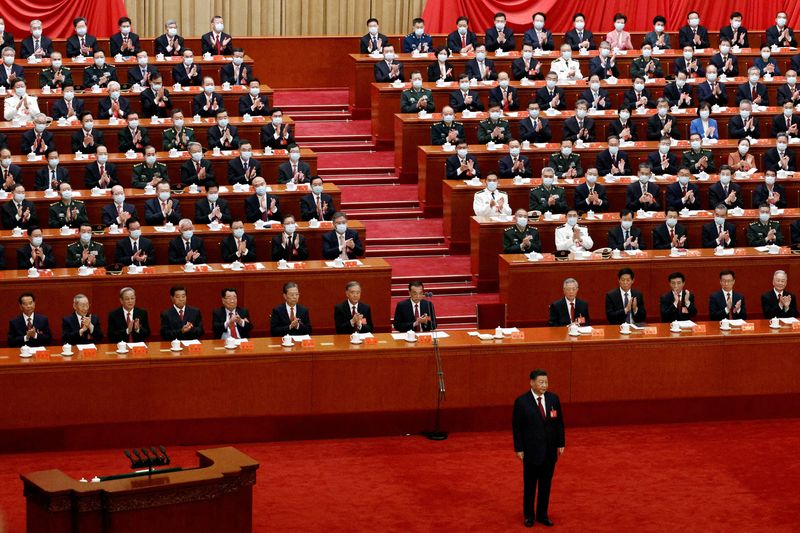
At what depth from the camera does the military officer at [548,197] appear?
→ 15.0 meters

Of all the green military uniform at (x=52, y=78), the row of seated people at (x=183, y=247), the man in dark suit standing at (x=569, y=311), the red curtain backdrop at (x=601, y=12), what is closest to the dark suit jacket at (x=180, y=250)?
the row of seated people at (x=183, y=247)

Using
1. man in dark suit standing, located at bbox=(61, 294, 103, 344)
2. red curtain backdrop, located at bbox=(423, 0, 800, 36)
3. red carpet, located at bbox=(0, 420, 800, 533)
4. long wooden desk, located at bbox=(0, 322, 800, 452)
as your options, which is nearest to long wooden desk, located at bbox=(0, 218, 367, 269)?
man in dark suit standing, located at bbox=(61, 294, 103, 344)

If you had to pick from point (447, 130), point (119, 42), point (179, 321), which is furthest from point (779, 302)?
point (119, 42)

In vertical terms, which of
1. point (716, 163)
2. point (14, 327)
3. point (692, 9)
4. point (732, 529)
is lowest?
point (732, 529)

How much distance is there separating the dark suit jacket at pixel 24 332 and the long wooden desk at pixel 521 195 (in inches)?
191

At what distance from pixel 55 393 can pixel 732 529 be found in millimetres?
5150

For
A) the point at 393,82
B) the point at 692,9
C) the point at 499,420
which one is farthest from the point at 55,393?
the point at 692,9

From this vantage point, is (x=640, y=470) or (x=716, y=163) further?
(x=716, y=163)

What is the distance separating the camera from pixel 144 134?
1591 centimetres

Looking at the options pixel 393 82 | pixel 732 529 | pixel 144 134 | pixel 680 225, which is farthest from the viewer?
pixel 393 82

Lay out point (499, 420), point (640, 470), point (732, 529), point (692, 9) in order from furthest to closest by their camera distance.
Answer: point (692, 9) < point (499, 420) < point (640, 470) < point (732, 529)

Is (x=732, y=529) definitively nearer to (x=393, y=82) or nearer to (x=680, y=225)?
(x=680, y=225)

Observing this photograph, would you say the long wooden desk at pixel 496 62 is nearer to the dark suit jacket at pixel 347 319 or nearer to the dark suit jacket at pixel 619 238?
the dark suit jacket at pixel 619 238

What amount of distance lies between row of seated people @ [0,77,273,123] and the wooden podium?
325 inches
